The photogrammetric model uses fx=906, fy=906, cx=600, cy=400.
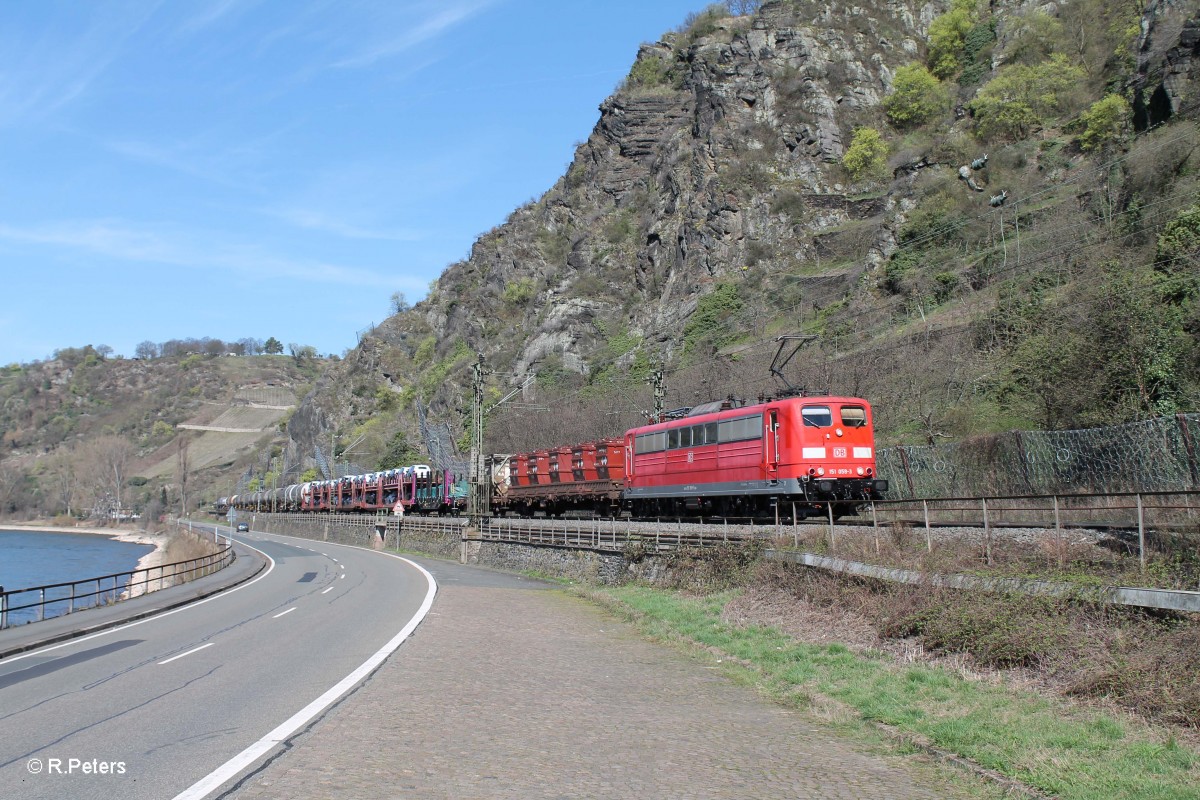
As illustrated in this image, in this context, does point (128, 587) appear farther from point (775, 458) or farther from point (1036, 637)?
point (1036, 637)

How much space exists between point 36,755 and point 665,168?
91.1m

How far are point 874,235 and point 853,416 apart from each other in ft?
142

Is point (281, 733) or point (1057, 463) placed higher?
point (1057, 463)

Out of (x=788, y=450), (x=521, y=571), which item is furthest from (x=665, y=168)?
(x=788, y=450)

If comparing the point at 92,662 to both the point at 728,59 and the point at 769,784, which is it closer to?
the point at 769,784

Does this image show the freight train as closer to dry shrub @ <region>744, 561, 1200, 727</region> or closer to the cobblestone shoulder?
dry shrub @ <region>744, 561, 1200, 727</region>

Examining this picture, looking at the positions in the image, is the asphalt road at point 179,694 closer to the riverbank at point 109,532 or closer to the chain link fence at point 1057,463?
the chain link fence at point 1057,463

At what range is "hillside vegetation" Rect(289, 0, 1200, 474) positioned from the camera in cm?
3572

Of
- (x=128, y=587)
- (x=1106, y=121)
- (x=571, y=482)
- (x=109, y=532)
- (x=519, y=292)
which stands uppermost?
(x=519, y=292)

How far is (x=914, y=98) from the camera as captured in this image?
84.2m

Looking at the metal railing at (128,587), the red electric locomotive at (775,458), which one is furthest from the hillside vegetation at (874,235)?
the metal railing at (128,587)

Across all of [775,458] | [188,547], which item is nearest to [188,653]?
[775,458]

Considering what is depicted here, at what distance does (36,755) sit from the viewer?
7.85 meters

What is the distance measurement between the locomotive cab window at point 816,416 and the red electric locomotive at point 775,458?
0.10 feet
